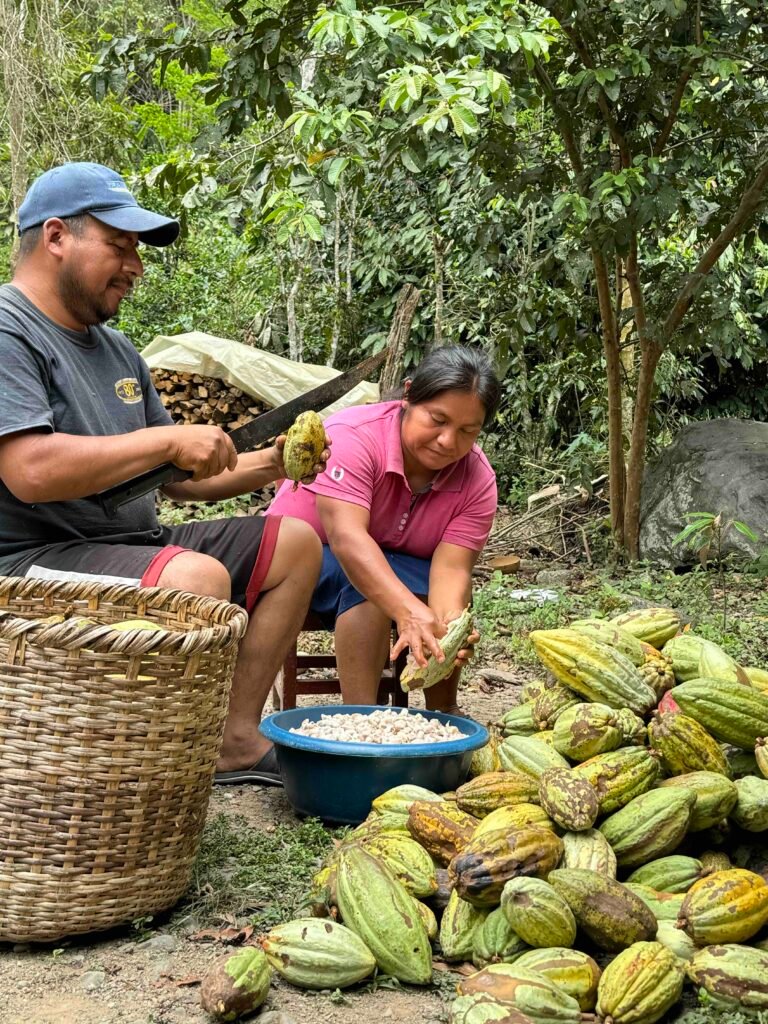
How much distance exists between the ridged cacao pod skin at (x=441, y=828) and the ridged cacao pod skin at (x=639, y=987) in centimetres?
51

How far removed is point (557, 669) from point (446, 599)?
0.65 m

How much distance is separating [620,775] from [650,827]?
15cm

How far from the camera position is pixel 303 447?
10.6ft

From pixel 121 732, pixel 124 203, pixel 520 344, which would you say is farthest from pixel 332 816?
pixel 520 344

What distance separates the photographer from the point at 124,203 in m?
2.94

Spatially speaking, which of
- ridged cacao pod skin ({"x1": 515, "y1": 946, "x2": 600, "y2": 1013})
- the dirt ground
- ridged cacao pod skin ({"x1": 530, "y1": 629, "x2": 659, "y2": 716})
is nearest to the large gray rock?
ridged cacao pod skin ({"x1": 530, "y1": 629, "x2": 659, "y2": 716})

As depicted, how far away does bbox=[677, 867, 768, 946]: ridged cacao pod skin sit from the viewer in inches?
85.7

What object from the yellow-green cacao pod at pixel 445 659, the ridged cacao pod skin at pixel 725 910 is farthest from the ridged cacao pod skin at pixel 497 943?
the yellow-green cacao pod at pixel 445 659

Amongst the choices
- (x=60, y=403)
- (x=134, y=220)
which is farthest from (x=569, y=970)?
(x=134, y=220)

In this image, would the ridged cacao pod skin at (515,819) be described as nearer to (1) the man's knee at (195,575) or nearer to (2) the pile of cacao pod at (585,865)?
(2) the pile of cacao pod at (585,865)

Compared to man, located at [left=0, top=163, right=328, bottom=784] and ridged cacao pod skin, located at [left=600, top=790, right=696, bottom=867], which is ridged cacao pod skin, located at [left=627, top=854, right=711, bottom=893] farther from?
man, located at [left=0, top=163, right=328, bottom=784]

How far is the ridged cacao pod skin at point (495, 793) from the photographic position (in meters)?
2.59

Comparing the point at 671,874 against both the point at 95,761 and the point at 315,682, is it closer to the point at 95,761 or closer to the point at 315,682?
the point at 95,761

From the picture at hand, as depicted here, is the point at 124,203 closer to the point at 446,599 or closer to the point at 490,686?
the point at 446,599
